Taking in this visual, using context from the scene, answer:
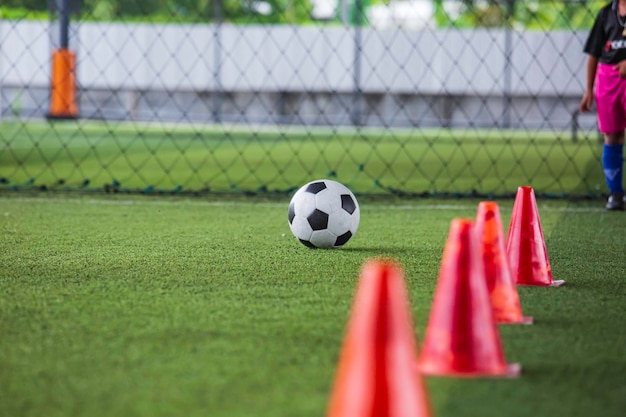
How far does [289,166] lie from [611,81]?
4432 mm

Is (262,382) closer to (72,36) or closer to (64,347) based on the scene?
(64,347)

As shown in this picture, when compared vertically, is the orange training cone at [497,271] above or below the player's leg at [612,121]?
below

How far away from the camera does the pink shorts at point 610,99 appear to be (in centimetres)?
554

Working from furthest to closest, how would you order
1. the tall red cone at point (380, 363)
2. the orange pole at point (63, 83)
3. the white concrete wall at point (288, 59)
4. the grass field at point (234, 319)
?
the white concrete wall at point (288, 59)
the orange pole at point (63, 83)
the grass field at point (234, 319)
the tall red cone at point (380, 363)

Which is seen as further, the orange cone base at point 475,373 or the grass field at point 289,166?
the grass field at point 289,166

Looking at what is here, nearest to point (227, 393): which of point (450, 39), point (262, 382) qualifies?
point (262, 382)

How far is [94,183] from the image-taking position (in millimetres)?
7438

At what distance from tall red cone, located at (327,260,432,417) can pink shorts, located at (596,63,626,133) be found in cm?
424

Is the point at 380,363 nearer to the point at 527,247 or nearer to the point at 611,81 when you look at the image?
the point at 527,247

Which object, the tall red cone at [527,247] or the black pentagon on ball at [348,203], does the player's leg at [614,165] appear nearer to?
the black pentagon on ball at [348,203]

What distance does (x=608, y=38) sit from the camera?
5.59m

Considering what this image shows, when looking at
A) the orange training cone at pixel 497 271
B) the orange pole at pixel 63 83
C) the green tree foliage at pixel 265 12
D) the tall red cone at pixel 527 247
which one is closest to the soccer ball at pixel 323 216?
the tall red cone at pixel 527 247

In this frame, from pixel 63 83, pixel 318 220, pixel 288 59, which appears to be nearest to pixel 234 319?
pixel 318 220

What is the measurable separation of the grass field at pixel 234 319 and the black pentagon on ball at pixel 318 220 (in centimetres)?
11
